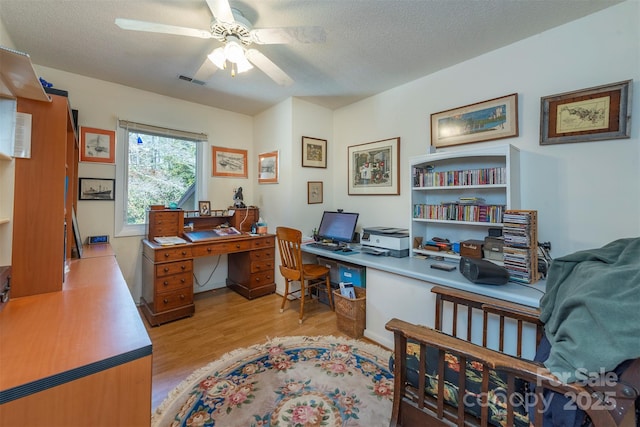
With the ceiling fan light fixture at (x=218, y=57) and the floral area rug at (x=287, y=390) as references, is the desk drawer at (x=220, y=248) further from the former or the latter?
the ceiling fan light fixture at (x=218, y=57)

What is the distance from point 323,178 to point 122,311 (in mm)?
2718

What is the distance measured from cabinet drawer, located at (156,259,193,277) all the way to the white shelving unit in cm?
230

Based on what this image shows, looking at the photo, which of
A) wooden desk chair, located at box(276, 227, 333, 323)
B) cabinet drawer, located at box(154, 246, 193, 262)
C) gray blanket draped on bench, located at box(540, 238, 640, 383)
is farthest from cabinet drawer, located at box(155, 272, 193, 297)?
gray blanket draped on bench, located at box(540, 238, 640, 383)

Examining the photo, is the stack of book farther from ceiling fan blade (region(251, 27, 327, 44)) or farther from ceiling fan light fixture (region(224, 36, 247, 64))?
ceiling fan light fixture (region(224, 36, 247, 64))

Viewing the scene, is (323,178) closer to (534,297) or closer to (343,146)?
(343,146)

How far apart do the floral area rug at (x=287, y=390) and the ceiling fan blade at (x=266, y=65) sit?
218cm

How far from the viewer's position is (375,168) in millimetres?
3082

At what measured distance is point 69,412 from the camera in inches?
29.0

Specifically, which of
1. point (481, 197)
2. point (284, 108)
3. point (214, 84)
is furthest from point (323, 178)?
point (481, 197)

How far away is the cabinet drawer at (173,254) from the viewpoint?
255cm

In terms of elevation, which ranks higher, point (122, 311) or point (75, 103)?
point (75, 103)

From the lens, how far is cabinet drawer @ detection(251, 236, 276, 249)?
10.6 ft

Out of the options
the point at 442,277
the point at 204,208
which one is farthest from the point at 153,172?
the point at 442,277

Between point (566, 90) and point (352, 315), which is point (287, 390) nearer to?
point (352, 315)
